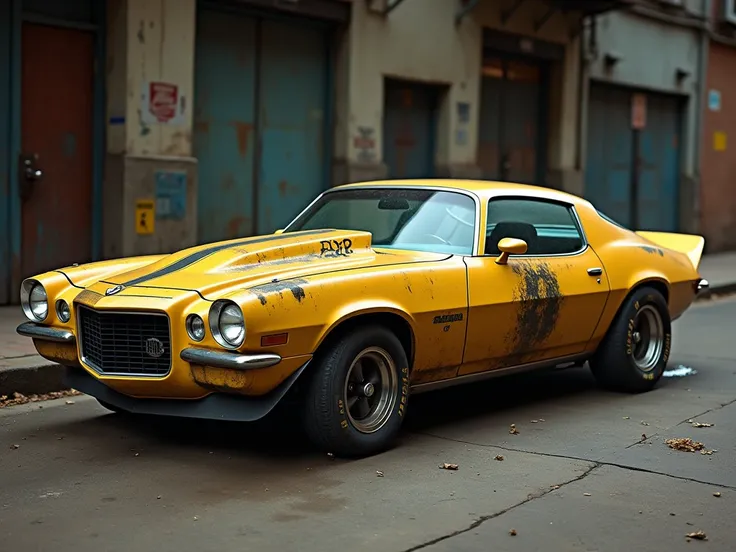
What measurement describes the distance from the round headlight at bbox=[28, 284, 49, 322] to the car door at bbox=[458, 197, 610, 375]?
2.29m

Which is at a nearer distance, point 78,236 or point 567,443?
point 567,443

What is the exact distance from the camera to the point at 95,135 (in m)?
11.3

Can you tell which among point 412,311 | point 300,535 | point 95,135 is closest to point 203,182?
point 95,135

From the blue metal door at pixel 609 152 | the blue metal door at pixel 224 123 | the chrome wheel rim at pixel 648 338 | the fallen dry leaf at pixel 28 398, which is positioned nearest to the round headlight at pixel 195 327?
the fallen dry leaf at pixel 28 398

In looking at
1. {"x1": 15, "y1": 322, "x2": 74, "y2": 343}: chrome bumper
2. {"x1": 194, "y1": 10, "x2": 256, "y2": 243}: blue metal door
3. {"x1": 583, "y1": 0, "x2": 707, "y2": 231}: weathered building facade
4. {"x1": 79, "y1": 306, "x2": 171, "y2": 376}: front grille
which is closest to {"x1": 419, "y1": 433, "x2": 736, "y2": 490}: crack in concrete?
{"x1": 79, "y1": 306, "x2": 171, "y2": 376}: front grille

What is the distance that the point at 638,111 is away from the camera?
785 inches

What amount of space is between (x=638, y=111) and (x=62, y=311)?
51.6 ft

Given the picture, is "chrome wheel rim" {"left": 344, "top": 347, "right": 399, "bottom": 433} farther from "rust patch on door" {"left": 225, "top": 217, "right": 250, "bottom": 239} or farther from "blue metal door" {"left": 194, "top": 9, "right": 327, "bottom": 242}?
"rust patch on door" {"left": 225, "top": 217, "right": 250, "bottom": 239}

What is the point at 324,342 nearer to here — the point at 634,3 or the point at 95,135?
the point at 95,135

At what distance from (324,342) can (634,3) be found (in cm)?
1377

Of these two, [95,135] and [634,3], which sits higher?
[634,3]

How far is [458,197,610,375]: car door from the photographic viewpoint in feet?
20.3

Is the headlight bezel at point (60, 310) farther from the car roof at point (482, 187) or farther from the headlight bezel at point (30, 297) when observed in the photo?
the car roof at point (482, 187)

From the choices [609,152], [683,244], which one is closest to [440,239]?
[683,244]
